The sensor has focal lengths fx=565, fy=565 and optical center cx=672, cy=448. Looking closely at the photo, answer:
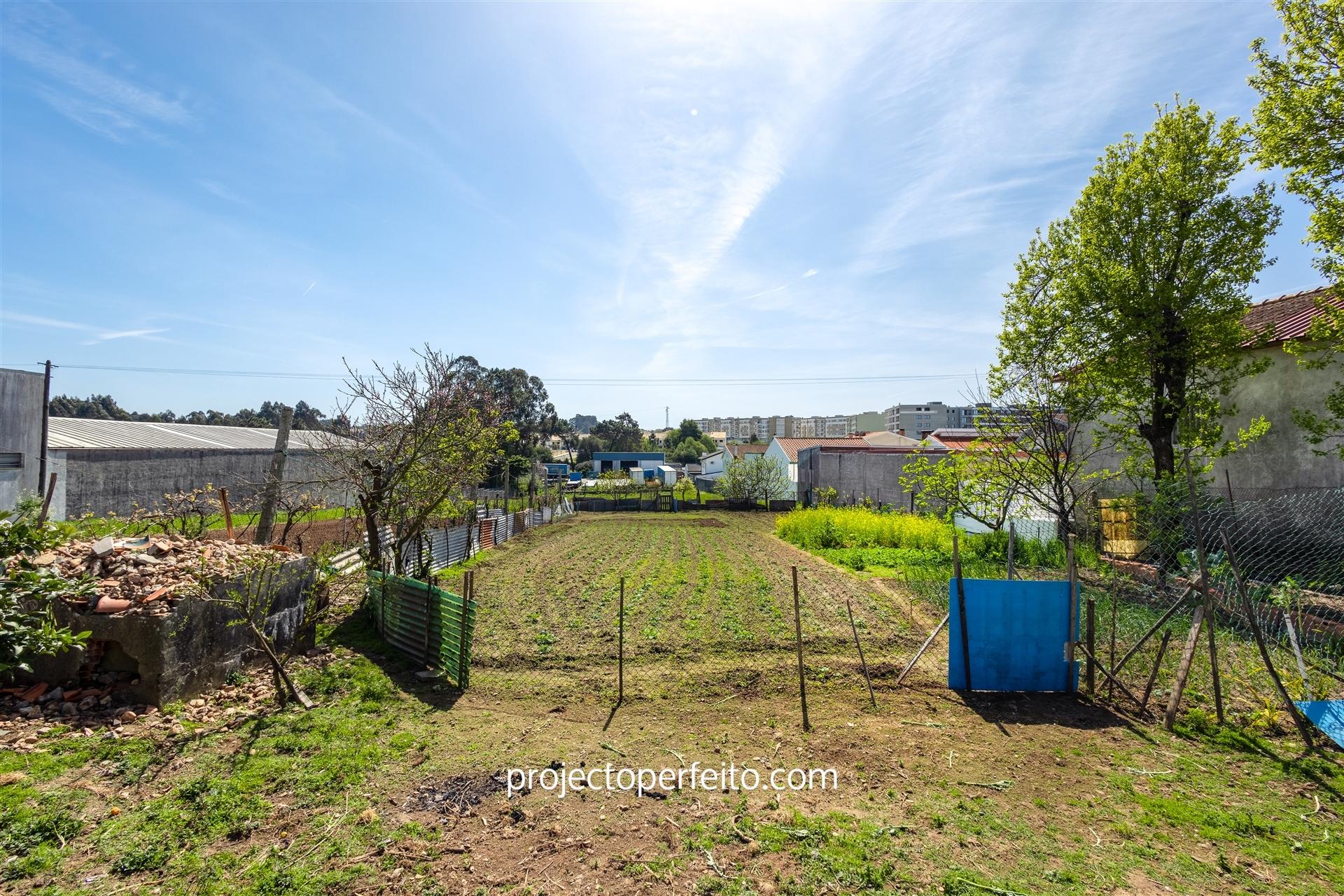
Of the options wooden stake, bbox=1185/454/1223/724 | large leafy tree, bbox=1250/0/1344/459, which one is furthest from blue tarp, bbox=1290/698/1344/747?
large leafy tree, bbox=1250/0/1344/459

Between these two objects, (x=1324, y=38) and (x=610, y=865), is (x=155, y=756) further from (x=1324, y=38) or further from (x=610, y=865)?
(x=1324, y=38)

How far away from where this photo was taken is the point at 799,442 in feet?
135

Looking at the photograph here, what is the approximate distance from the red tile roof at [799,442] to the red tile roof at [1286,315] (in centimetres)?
2080

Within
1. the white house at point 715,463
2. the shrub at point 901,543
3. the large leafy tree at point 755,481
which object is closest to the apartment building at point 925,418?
the white house at point 715,463

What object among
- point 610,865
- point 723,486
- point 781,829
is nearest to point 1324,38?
point 781,829

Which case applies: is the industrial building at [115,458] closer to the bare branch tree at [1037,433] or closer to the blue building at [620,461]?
the bare branch tree at [1037,433]

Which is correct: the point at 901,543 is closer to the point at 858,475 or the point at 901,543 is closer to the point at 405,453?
the point at 858,475

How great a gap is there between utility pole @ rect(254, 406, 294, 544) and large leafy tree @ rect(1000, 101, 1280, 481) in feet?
46.6

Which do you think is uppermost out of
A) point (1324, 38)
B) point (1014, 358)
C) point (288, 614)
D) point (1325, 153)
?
point (1324, 38)

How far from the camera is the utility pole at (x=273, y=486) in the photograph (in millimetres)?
9164

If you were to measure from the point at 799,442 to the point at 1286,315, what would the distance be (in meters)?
28.1

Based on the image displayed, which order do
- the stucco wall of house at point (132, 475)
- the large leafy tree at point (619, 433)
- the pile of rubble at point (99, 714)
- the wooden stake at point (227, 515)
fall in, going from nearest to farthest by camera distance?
the pile of rubble at point (99, 714), the wooden stake at point (227, 515), the stucco wall of house at point (132, 475), the large leafy tree at point (619, 433)

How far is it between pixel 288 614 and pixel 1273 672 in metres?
11.1

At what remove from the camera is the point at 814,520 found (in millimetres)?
21172
